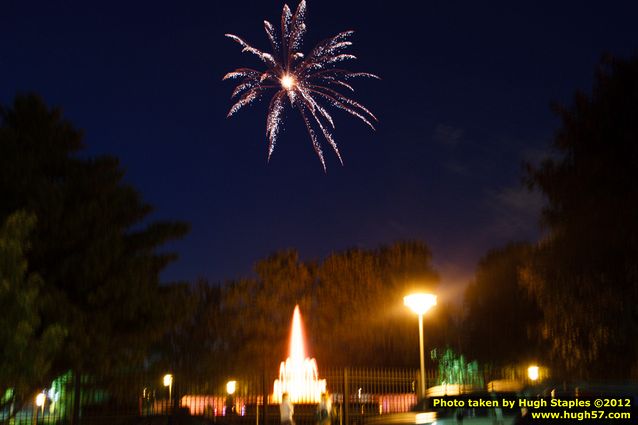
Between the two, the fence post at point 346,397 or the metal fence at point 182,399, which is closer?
the metal fence at point 182,399

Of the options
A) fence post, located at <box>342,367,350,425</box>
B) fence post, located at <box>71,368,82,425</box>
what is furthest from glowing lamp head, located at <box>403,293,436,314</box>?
fence post, located at <box>71,368,82,425</box>

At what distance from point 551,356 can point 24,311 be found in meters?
21.9

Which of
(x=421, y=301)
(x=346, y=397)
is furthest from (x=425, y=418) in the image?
(x=421, y=301)

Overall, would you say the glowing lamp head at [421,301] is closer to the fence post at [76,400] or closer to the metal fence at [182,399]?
the metal fence at [182,399]

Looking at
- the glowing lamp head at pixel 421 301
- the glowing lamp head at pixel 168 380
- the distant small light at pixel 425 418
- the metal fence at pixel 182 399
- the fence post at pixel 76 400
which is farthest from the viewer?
the glowing lamp head at pixel 421 301

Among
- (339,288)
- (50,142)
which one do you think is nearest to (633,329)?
(50,142)

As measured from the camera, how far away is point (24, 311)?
Answer: 49.5 feet

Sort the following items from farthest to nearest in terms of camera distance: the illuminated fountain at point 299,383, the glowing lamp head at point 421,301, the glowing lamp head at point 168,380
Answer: the illuminated fountain at point 299,383 → the glowing lamp head at point 421,301 → the glowing lamp head at point 168,380

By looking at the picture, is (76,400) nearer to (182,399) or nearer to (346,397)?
(182,399)

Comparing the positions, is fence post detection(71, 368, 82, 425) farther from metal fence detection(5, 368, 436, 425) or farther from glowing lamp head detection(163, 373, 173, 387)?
glowing lamp head detection(163, 373, 173, 387)

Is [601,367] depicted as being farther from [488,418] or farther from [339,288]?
[339,288]

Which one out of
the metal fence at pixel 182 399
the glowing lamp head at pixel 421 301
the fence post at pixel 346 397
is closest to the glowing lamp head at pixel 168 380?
the metal fence at pixel 182 399

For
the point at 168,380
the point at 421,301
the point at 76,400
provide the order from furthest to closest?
the point at 421,301 → the point at 168,380 → the point at 76,400

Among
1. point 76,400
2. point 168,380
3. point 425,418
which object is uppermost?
point 168,380
